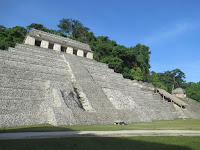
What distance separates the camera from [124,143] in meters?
6.82

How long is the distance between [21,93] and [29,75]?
3406 mm

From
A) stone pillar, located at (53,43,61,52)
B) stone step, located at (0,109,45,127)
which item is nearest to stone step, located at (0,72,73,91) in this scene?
stone step, located at (0,109,45,127)

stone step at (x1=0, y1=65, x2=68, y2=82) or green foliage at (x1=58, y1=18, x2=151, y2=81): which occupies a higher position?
green foliage at (x1=58, y1=18, x2=151, y2=81)

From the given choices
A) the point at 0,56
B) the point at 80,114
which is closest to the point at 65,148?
the point at 80,114

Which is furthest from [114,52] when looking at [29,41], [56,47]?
[29,41]

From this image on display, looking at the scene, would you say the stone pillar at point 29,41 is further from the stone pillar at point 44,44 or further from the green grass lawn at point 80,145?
the green grass lawn at point 80,145

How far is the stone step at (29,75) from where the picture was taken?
54.3 feet

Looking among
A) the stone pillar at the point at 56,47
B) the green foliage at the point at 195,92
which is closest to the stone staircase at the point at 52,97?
the stone pillar at the point at 56,47

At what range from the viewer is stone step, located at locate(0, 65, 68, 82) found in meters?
16.5

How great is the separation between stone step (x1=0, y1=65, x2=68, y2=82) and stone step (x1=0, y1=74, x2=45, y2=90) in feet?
2.15

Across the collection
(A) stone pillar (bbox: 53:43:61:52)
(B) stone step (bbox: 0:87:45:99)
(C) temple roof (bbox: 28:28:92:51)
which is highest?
(C) temple roof (bbox: 28:28:92:51)

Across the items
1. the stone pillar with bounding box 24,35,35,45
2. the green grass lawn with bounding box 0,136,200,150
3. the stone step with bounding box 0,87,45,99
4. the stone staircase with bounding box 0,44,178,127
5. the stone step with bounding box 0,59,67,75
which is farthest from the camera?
the stone pillar with bounding box 24,35,35,45

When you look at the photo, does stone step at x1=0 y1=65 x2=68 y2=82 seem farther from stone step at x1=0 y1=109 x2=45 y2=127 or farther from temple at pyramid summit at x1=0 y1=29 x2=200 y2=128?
stone step at x1=0 y1=109 x2=45 y2=127

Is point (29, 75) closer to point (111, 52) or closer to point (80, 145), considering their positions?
point (80, 145)
